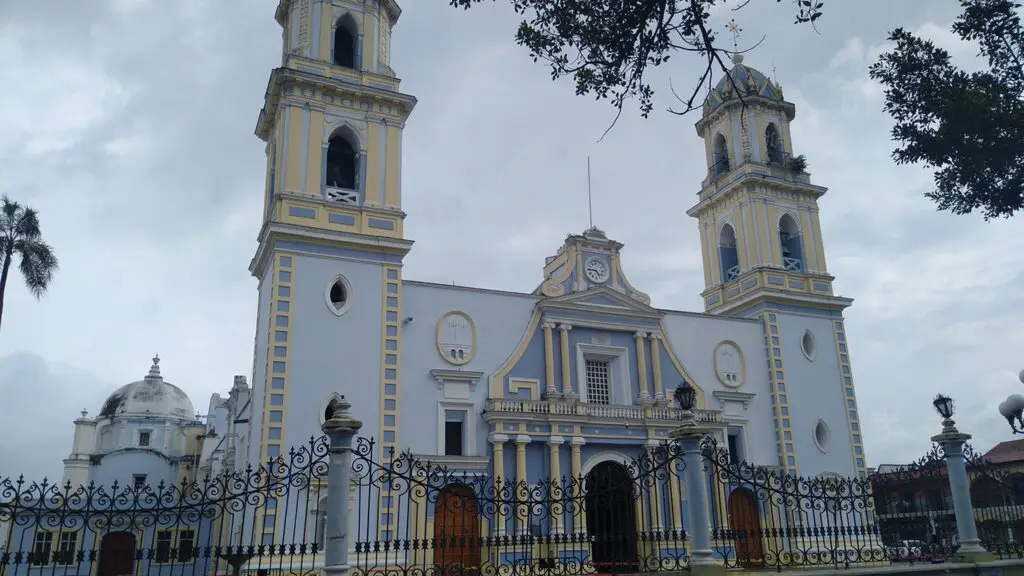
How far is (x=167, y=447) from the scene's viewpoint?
148 feet

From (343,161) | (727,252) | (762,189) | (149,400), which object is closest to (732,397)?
(727,252)

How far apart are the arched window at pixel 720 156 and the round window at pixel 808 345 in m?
6.91

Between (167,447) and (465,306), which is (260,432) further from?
(167,447)

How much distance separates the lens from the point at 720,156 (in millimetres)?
30969

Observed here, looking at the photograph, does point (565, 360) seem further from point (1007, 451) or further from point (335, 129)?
point (1007, 451)

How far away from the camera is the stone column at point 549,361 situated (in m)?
23.0

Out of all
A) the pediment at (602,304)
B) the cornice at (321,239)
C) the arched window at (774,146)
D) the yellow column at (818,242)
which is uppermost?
the arched window at (774,146)

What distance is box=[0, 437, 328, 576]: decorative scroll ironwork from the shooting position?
9.21 m

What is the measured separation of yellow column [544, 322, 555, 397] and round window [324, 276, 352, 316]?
610 centimetres

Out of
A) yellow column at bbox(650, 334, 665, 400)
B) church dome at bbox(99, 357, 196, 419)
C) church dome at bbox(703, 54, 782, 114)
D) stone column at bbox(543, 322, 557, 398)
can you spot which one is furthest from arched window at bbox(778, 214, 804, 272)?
church dome at bbox(99, 357, 196, 419)

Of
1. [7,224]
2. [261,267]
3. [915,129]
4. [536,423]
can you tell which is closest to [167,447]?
[7,224]

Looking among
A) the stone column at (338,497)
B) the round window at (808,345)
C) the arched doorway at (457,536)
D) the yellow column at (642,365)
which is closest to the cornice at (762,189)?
the round window at (808,345)

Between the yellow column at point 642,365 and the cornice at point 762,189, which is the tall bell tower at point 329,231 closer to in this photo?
the yellow column at point 642,365

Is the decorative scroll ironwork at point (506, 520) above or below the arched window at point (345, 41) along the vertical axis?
below
